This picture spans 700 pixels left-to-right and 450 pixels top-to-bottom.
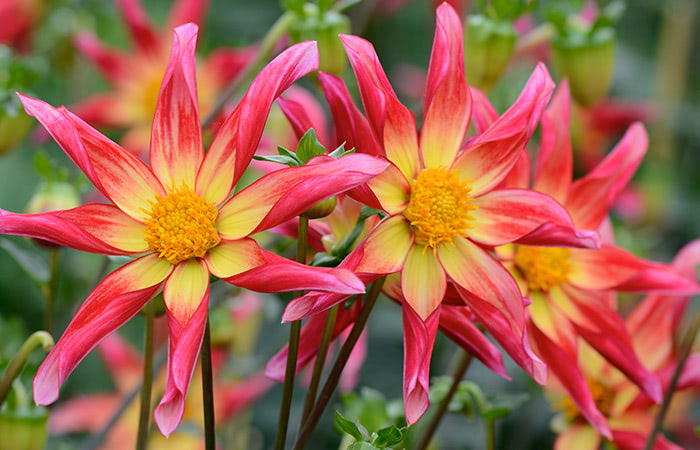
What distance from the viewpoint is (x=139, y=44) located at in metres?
0.93

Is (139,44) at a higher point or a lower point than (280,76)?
lower

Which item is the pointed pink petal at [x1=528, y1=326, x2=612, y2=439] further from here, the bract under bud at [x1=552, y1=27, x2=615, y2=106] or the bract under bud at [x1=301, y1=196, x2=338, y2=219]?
the bract under bud at [x1=552, y1=27, x2=615, y2=106]

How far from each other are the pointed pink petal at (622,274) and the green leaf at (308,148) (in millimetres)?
210

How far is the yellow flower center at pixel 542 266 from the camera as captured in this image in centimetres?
49

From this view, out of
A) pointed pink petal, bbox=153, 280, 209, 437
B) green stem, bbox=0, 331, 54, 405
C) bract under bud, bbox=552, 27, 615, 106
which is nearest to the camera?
pointed pink petal, bbox=153, 280, 209, 437

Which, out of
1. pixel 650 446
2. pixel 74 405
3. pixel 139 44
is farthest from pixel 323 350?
pixel 139 44

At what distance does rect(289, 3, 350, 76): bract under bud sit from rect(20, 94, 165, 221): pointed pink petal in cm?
20

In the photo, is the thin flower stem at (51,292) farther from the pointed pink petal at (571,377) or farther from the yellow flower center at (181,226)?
the pointed pink petal at (571,377)

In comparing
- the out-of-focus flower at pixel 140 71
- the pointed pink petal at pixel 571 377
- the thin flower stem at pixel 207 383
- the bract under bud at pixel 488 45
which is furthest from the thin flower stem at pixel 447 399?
Result: the out-of-focus flower at pixel 140 71

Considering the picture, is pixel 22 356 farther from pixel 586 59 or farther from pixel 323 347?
pixel 586 59

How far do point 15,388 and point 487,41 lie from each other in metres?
0.40

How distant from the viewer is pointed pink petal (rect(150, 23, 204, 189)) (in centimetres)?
40

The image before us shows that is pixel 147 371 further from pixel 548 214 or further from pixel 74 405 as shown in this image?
pixel 74 405

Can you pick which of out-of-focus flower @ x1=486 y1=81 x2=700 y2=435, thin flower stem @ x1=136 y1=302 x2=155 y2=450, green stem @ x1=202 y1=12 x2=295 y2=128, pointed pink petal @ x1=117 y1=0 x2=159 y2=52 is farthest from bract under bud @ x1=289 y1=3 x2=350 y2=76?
pointed pink petal @ x1=117 y1=0 x2=159 y2=52
